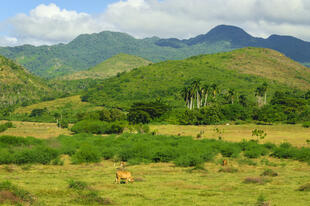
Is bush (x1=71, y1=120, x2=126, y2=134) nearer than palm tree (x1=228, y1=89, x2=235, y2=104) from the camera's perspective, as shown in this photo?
Yes

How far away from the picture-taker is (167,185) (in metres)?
29.4

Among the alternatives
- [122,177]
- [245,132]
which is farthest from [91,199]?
[245,132]

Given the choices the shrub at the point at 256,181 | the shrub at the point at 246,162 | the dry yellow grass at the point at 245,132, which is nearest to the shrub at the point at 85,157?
the shrub at the point at 246,162

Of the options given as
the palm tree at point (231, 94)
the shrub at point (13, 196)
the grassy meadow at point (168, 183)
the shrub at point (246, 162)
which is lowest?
the shrub at point (246, 162)

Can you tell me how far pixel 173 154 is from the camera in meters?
46.9

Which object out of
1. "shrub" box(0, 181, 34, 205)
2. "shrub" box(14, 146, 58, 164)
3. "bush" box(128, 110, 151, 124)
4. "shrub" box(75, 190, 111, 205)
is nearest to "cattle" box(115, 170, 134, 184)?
"shrub" box(75, 190, 111, 205)

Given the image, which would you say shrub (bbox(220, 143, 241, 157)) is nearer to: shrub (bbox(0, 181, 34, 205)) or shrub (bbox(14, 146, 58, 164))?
shrub (bbox(14, 146, 58, 164))

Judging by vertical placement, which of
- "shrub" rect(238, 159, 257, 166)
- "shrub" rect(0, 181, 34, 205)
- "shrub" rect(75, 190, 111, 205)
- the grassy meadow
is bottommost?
"shrub" rect(238, 159, 257, 166)

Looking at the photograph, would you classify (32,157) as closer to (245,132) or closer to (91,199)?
(91,199)

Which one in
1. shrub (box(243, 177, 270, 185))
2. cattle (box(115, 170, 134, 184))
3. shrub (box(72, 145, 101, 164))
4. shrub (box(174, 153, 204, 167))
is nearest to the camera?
cattle (box(115, 170, 134, 184))

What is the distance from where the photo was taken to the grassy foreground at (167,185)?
23625 millimetres

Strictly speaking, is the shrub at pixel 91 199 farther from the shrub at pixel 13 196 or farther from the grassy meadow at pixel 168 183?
the shrub at pixel 13 196

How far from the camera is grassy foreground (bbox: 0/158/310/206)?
23.6 metres

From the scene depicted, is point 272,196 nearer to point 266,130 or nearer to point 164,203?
point 164,203
